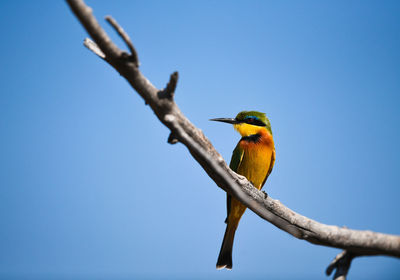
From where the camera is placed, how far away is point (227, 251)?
4.05 metres

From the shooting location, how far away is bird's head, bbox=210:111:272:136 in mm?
4332

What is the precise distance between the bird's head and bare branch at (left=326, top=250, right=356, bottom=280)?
89.8 inches

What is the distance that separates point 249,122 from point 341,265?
2490 mm

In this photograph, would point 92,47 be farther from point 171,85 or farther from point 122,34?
point 171,85

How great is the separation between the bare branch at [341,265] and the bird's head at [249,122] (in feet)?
7.49

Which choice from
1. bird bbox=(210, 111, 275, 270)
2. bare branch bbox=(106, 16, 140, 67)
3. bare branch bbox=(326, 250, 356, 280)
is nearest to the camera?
bare branch bbox=(106, 16, 140, 67)

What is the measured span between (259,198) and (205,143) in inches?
39.4

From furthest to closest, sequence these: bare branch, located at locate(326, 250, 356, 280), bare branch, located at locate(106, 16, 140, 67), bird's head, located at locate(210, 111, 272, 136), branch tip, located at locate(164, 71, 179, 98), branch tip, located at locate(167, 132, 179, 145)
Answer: bird's head, located at locate(210, 111, 272, 136) < bare branch, located at locate(326, 250, 356, 280) < branch tip, located at locate(167, 132, 179, 145) < branch tip, located at locate(164, 71, 179, 98) < bare branch, located at locate(106, 16, 140, 67)

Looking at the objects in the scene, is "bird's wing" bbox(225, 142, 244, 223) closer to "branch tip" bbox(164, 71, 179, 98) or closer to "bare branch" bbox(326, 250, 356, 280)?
"bare branch" bbox(326, 250, 356, 280)

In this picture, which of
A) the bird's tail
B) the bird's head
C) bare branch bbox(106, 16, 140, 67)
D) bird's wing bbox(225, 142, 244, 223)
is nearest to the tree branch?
bare branch bbox(106, 16, 140, 67)

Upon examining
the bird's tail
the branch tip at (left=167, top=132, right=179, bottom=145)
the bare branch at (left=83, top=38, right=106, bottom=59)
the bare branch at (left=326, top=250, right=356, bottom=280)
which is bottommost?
the bare branch at (left=326, top=250, right=356, bottom=280)

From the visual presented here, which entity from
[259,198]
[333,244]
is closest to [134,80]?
[259,198]

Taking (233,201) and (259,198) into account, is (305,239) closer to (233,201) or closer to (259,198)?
(259,198)

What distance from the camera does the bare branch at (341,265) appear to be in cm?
218
